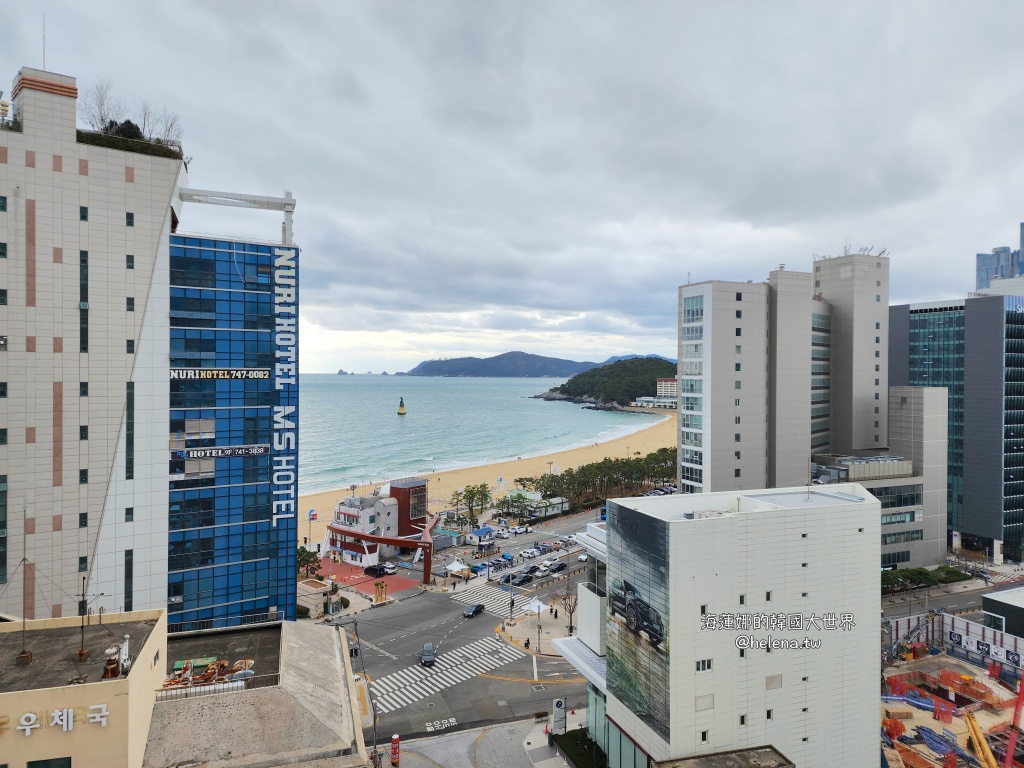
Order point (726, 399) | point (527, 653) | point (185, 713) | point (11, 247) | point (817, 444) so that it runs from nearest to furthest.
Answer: point (185, 713), point (11, 247), point (527, 653), point (726, 399), point (817, 444)

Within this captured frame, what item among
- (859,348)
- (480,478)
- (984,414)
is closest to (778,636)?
(859,348)

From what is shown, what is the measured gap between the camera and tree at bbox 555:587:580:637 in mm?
56878

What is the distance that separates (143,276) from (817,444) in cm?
7638

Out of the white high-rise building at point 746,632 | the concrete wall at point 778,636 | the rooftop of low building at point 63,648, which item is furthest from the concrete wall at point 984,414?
the rooftop of low building at point 63,648

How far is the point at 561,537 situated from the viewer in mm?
89375

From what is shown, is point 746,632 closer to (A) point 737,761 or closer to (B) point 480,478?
(A) point 737,761

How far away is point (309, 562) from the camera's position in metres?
70.8

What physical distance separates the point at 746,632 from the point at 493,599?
39.9 metres

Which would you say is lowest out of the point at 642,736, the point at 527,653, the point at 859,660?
the point at 527,653

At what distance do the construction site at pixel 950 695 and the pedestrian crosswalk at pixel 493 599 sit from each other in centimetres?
3273

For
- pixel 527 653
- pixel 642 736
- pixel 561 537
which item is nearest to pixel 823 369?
pixel 561 537

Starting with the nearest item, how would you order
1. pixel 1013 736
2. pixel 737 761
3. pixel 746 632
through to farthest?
1. pixel 737 761
2. pixel 746 632
3. pixel 1013 736

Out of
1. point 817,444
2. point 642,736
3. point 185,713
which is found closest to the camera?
point 185,713

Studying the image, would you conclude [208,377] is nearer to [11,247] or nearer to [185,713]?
[11,247]
